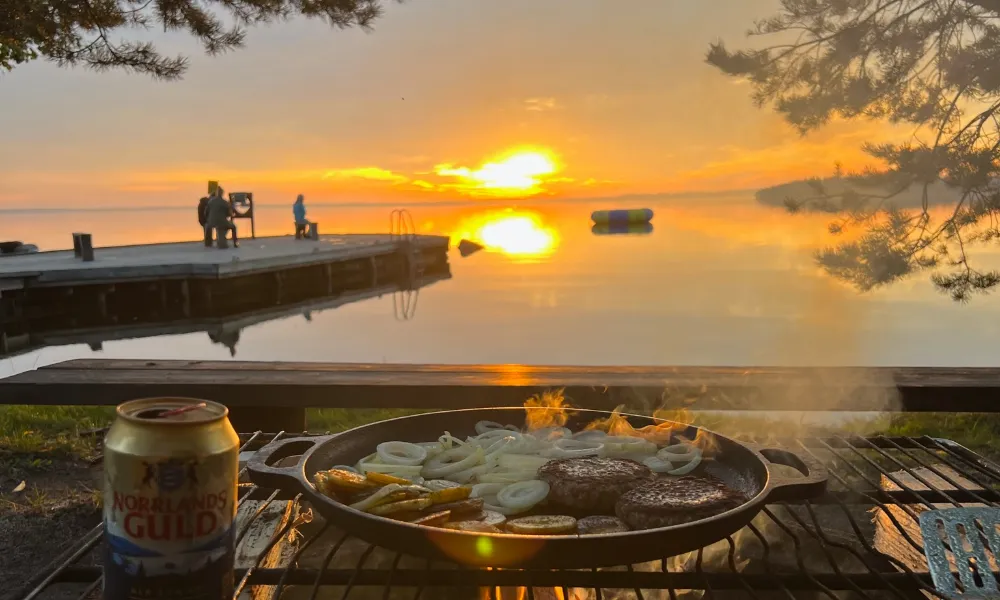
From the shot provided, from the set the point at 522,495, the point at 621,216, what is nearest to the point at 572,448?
the point at 522,495

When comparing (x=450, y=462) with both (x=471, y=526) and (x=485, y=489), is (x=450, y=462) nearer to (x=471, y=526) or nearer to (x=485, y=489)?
(x=485, y=489)

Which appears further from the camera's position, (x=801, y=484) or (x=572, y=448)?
(x=572, y=448)

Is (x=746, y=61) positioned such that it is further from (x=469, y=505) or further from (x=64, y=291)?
A: (x=64, y=291)

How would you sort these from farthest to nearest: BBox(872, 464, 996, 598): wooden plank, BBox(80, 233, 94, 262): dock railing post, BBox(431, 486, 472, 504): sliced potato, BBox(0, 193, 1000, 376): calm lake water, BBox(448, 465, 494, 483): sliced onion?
BBox(80, 233, 94, 262): dock railing post → BBox(0, 193, 1000, 376): calm lake water → BBox(872, 464, 996, 598): wooden plank → BBox(448, 465, 494, 483): sliced onion → BBox(431, 486, 472, 504): sliced potato

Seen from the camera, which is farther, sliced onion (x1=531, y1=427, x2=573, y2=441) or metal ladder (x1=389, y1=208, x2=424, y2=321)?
A: metal ladder (x1=389, y1=208, x2=424, y2=321)

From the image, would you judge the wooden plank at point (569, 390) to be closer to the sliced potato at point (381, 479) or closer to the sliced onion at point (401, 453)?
the sliced onion at point (401, 453)

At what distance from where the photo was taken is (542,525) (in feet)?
6.35

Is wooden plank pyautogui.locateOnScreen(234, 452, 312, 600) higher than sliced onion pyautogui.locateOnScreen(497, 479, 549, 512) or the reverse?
the reverse

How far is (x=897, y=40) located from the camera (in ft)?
23.9

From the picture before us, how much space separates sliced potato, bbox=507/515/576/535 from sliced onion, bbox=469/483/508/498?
0.90 ft

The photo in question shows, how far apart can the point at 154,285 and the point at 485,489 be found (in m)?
20.5

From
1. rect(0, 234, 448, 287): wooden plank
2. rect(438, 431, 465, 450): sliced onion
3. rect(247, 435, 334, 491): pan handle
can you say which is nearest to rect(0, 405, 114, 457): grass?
rect(247, 435, 334, 491): pan handle

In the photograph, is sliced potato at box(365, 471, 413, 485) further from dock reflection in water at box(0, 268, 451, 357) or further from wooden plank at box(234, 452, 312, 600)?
dock reflection in water at box(0, 268, 451, 357)

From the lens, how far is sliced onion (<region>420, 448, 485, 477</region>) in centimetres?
241
